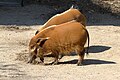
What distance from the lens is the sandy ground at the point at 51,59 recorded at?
27.1 ft

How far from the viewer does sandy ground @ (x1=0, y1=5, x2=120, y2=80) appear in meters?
8.27

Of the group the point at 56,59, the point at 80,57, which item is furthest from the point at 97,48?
the point at 56,59

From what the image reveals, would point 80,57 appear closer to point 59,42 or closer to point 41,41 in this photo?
point 59,42

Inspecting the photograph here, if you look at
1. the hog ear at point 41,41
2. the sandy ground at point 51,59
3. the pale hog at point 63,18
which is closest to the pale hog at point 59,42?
the hog ear at point 41,41

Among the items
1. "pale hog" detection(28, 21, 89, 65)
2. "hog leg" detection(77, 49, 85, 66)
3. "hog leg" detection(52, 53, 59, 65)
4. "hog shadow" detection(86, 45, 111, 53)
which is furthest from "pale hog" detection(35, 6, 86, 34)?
"hog leg" detection(77, 49, 85, 66)

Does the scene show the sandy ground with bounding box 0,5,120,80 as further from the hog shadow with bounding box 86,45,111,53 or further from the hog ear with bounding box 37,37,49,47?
the hog ear with bounding box 37,37,49,47

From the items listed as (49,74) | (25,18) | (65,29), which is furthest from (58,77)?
(25,18)

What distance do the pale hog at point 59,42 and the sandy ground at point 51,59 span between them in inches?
10.9

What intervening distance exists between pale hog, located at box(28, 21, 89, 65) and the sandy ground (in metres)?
0.28

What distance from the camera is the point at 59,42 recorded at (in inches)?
363

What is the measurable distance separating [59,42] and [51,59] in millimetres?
694

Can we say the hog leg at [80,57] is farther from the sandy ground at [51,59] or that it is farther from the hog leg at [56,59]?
the hog leg at [56,59]

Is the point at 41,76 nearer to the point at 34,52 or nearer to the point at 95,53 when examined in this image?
the point at 34,52

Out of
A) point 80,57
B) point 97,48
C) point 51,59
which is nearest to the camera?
point 80,57
